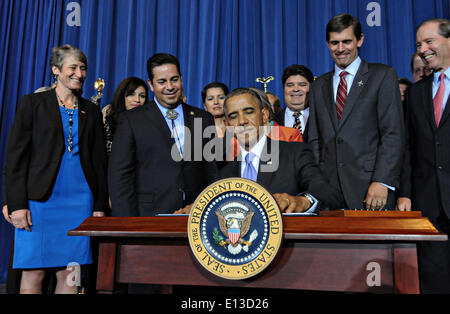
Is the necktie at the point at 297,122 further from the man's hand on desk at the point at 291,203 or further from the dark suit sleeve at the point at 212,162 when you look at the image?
the man's hand on desk at the point at 291,203

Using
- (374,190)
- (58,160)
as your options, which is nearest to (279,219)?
(374,190)

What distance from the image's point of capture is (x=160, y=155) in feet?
8.04

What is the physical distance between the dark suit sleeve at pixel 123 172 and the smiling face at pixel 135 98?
84 centimetres

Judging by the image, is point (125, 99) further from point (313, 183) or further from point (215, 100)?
point (313, 183)

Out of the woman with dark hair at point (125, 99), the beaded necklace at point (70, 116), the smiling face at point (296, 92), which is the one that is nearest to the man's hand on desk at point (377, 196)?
the smiling face at point (296, 92)

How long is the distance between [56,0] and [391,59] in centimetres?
383

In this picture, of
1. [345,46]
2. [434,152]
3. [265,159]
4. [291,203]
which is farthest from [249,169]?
[434,152]

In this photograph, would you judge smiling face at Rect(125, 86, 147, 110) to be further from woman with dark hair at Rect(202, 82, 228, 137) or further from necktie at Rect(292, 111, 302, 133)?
necktie at Rect(292, 111, 302, 133)

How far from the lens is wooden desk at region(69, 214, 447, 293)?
1197mm

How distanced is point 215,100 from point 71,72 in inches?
50.9

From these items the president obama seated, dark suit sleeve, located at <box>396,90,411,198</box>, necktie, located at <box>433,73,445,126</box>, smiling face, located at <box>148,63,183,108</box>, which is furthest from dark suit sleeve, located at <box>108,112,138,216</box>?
necktie, located at <box>433,73,445,126</box>

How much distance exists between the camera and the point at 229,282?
4.15 ft

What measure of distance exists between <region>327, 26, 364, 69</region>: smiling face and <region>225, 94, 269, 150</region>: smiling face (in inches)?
27.3

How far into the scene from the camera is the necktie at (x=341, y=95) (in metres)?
2.52
